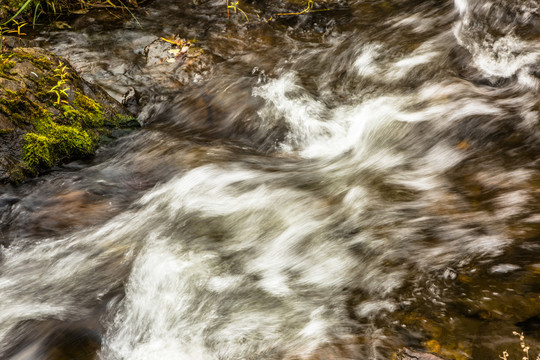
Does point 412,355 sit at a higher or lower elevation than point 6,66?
lower

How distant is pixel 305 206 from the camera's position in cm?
386

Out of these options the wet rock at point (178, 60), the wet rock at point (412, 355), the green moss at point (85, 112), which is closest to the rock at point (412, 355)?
the wet rock at point (412, 355)

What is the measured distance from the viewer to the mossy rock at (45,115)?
429 centimetres

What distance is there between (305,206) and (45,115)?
262 centimetres

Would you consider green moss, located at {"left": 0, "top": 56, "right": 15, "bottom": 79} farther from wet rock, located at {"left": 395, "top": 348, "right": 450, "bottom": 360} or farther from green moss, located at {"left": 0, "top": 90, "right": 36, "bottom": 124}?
wet rock, located at {"left": 395, "top": 348, "right": 450, "bottom": 360}

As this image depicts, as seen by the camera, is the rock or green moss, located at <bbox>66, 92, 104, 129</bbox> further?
green moss, located at <bbox>66, 92, 104, 129</bbox>

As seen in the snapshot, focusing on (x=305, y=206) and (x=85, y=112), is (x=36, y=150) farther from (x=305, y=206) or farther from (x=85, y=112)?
(x=305, y=206)

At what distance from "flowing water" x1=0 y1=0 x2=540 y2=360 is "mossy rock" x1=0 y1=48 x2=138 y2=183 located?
0.21m

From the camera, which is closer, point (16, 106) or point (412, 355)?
point (412, 355)

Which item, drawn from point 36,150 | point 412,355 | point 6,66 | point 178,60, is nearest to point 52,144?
point 36,150

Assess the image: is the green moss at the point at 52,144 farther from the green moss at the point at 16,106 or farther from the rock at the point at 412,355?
the rock at the point at 412,355

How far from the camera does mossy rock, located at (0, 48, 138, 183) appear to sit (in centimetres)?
429

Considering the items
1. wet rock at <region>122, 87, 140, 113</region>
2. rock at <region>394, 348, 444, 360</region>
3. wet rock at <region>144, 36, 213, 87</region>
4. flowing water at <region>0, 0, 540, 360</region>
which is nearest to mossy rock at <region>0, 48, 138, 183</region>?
flowing water at <region>0, 0, 540, 360</region>

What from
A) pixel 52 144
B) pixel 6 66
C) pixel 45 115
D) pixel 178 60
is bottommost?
pixel 52 144
